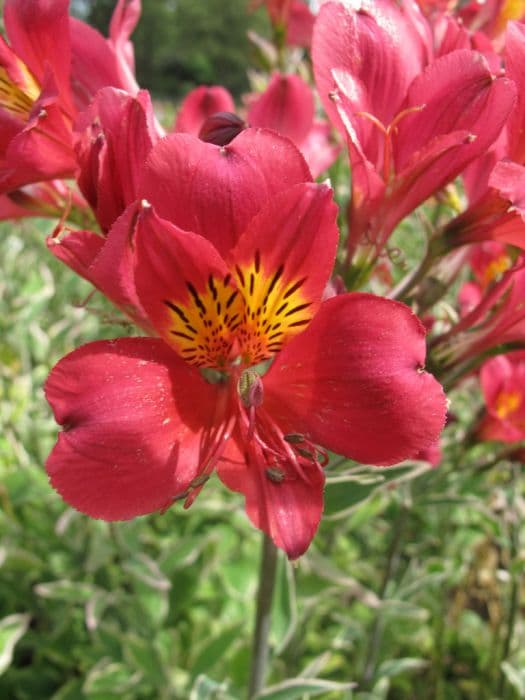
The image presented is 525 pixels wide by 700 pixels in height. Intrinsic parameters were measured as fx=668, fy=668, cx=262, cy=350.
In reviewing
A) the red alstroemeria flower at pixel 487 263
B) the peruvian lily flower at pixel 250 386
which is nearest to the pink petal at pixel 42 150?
the peruvian lily flower at pixel 250 386

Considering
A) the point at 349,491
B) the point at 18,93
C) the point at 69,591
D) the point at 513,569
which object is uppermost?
the point at 18,93

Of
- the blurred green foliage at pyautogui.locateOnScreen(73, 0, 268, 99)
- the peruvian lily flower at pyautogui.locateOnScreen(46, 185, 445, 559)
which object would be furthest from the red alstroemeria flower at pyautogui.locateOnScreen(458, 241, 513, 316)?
the blurred green foliage at pyautogui.locateOnScreen(73, 0, 268, 99)

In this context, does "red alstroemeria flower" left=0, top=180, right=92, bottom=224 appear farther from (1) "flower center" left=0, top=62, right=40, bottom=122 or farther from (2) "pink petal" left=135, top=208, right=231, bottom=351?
(2) "pink petal" left=135, top=208, right=231, bottom=351

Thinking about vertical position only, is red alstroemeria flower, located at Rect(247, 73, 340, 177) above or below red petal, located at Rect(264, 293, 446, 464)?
above

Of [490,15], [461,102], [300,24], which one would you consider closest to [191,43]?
[300,24]

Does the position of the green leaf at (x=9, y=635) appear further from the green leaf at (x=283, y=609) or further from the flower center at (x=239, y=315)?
the flower center at (x=239, y=315)

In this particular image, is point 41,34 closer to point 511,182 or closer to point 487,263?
point 511,182

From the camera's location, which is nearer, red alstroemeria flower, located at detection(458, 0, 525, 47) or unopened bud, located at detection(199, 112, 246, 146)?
unopened bud, located at detection(199, 112, 246, 146)
